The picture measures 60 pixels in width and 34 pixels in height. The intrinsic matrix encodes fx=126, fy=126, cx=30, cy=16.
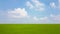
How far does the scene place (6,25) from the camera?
2.57 m

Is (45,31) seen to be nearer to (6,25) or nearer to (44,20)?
(44,20)

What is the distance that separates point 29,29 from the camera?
257 centimetres

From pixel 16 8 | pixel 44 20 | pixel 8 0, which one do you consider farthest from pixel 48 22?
pixel 8 0

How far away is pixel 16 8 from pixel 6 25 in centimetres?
40

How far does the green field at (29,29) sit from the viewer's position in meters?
2.54

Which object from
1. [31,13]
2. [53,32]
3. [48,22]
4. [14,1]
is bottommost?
[53,32]

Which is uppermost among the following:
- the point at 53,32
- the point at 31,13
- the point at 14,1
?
the point at 14,1

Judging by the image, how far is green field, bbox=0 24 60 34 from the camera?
2537 mm

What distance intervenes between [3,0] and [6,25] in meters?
0.51

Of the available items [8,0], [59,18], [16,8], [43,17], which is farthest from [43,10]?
[8,0]

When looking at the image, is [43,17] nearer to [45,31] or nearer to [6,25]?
[45,31]

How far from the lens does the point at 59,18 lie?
2557 mm

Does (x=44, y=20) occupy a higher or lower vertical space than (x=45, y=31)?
higher

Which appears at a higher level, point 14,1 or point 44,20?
point 14,1
